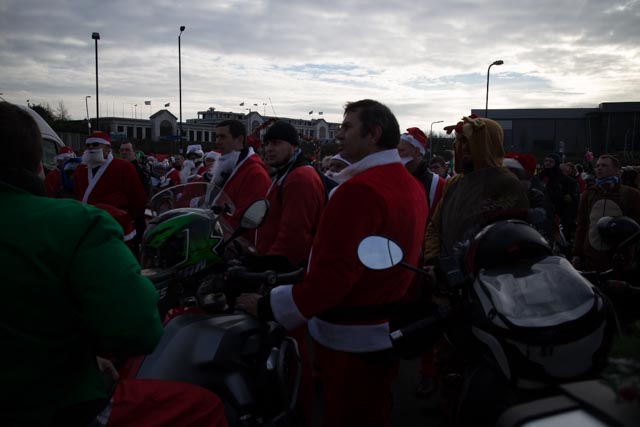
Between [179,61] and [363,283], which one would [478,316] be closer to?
[363,283]

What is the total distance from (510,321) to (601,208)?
4.54 m

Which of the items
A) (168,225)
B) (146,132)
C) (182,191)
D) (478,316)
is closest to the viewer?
(478,316)

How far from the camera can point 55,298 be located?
1.36 metres

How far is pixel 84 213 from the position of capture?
1384 millimetres

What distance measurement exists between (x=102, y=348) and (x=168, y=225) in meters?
0.82

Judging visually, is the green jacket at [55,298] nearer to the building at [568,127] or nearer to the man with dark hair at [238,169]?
the man with dark hair at [238,169]

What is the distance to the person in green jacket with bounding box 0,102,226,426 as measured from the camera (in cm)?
133

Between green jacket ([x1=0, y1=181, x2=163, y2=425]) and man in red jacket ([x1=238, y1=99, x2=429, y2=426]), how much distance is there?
88cm

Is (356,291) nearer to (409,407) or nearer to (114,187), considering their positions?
(409,407)

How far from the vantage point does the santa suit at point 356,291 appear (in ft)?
7.16

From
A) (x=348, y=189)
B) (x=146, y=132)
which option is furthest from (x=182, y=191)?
(x=146, y=132)

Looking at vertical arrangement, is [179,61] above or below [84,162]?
above

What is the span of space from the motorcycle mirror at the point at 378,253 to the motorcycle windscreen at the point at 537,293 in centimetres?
35

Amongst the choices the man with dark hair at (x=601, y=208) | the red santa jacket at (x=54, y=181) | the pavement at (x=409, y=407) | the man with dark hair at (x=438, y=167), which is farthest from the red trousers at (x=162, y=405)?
the man with dark hair at (x=438, y=167)
